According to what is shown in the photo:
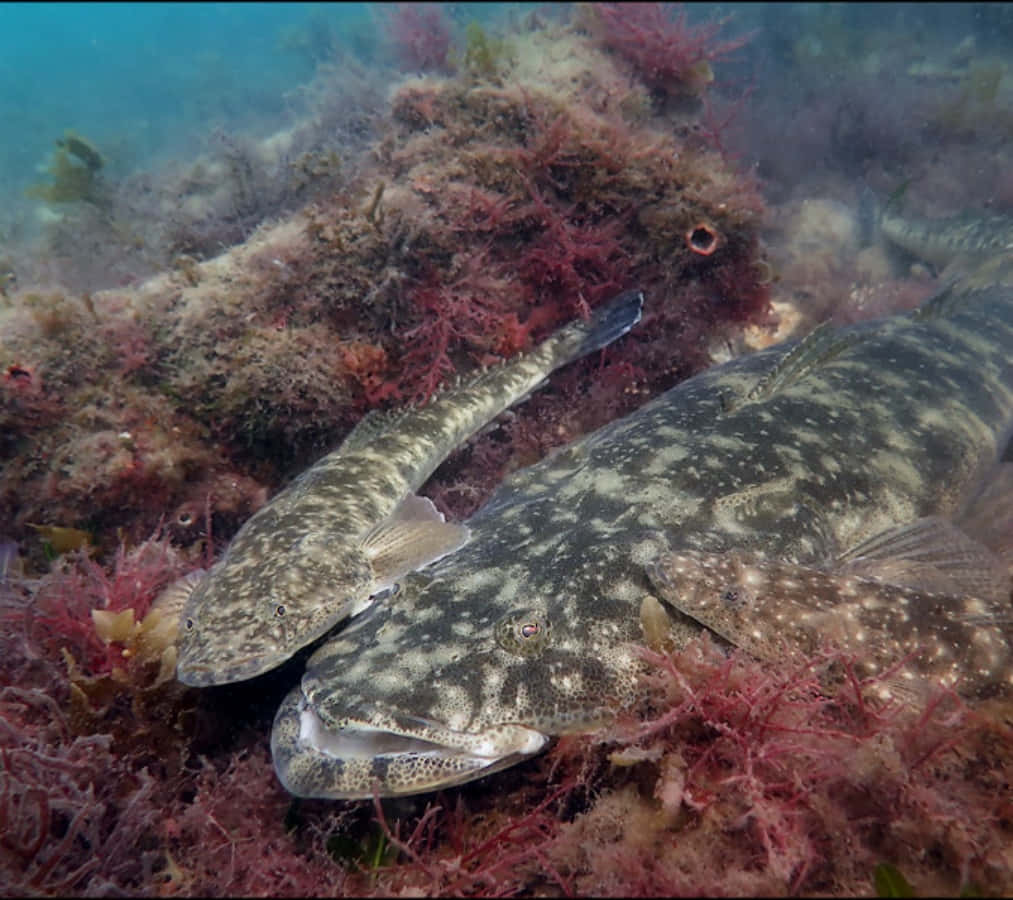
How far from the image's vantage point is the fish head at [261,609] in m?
3.54

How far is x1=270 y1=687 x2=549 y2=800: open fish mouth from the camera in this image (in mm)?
2854

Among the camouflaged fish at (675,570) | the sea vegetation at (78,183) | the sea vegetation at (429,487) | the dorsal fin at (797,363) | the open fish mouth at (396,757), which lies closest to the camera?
the sea vegetation at (429,487)

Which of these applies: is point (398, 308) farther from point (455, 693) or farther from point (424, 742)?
point (424, 742)

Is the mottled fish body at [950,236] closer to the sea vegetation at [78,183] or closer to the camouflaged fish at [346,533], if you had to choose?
the camouflaged fish at [346,533]

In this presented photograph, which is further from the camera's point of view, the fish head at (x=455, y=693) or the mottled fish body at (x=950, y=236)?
the mottled fish body at (x=950, y=236)

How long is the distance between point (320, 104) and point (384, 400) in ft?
30.7

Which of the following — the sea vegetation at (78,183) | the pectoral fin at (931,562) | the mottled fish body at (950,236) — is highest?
the sea vegetation at (78,183)

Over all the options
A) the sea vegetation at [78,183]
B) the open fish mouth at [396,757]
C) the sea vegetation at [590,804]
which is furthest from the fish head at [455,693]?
the sea vegetation at [78,183]

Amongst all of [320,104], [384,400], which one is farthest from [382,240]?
[320,104]

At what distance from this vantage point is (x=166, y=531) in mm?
5316

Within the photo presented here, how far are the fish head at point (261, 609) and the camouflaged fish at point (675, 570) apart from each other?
25 cm

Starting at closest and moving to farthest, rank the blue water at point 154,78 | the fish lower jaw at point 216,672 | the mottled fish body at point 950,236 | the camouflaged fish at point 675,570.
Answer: the camouflaged fish at point 675,570, the fish lower jaw at point 216,672, the mottled fish body at point 950,236, the blue water at point 154,78

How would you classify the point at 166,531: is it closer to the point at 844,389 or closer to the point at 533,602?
the point at 533,602

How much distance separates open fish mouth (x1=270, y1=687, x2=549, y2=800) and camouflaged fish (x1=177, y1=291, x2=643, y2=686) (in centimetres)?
74
